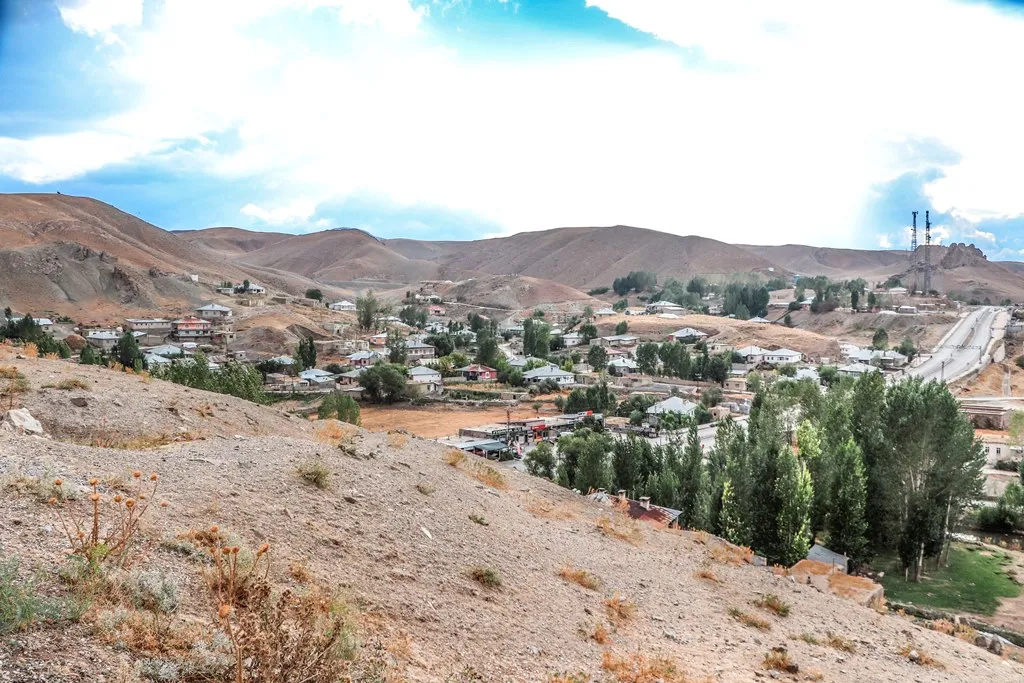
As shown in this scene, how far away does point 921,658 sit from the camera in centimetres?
779

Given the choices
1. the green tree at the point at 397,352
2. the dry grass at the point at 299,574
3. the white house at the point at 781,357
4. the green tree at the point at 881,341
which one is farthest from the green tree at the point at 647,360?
the dry grass at the point at 299,574

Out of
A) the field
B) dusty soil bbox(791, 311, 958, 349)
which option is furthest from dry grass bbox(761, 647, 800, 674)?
dusty soil bbox(791, 311, 958, 349)

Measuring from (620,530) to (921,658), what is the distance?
4.31m

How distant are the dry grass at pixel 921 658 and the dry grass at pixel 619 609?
3.44 m

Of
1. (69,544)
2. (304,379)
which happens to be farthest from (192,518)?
(304,379)

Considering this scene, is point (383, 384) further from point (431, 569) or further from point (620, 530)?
point (431, 569)

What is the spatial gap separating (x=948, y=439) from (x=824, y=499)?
147 inches

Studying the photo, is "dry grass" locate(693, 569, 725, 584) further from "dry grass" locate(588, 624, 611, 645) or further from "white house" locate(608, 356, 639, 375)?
"white house" locate(608, 356, 639, 375)

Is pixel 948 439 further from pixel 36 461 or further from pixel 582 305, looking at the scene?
pixel 582 305

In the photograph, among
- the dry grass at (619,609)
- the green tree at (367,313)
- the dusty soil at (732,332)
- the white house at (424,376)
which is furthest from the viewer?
the green tree at (367,313)

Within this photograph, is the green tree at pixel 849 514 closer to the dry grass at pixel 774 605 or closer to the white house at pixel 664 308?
the dry grass at pixel 774 605

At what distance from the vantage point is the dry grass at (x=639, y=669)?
5.21m

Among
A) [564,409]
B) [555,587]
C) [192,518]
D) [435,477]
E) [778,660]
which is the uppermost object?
[192,518]

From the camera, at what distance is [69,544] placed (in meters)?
4.41
